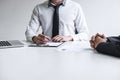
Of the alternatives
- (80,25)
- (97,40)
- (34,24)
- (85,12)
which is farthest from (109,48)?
(85,12)

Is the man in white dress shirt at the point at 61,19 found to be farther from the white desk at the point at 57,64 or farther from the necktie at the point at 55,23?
the white desk at the point at 57,64

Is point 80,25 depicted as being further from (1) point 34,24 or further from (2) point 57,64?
(2) point 57,64

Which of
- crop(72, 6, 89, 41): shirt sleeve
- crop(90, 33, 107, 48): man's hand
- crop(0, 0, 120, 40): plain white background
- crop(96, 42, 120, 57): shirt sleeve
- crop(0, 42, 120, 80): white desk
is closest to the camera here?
crop(0, 42, 120, 80): white desk

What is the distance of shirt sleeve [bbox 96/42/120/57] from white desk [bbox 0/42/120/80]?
0.04m

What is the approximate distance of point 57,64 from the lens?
118cm

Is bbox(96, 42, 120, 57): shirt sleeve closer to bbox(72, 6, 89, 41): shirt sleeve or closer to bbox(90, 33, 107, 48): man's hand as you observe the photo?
bbox(90, 33, 107, 48): man's hand

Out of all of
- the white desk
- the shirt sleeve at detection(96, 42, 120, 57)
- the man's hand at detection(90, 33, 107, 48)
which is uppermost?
the man's hand at detection(90, 33, 107, 48)

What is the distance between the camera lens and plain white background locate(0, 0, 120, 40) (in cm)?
331

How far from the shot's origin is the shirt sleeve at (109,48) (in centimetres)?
131

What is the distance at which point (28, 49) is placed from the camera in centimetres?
161

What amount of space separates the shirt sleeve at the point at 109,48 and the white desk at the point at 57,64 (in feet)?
0.12

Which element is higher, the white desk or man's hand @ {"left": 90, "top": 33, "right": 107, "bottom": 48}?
man's hand @ {"left": 90, "top": 33, "right": 107, "bottom": 48}

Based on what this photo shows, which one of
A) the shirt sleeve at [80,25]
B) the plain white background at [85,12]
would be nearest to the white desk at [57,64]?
the shirt sleeve at [80,25]

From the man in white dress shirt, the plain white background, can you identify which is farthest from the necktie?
the plain white background
